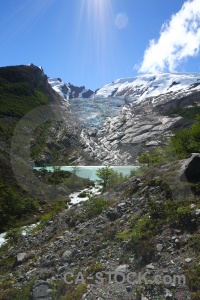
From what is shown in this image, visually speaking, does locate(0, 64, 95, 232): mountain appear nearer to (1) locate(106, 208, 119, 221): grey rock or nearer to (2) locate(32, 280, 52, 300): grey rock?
(1) locate(106, 208, 119, 221): grey rock

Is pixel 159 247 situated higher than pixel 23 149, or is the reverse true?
pixel 23 149

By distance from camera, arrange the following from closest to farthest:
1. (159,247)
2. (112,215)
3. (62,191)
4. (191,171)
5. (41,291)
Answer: (159,247) → (41,291) → (112,215) → (191,171) → (62,191)

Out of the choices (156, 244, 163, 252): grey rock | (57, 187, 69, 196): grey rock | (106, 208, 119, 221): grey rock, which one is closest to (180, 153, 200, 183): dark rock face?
(106, 208, 119, 221): grey rock

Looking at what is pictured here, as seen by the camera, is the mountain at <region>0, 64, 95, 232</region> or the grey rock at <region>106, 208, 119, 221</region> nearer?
the grey rock at <region>106, 208, 119, 221</region>

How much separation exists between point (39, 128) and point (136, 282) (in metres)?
162

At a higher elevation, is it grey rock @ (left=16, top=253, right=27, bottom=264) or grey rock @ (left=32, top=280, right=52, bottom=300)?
grey rock @ (left=32, top=280, right=52, bottom=300)

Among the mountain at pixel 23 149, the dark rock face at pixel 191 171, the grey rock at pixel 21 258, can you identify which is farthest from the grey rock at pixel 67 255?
the mountain at pixel 23 149

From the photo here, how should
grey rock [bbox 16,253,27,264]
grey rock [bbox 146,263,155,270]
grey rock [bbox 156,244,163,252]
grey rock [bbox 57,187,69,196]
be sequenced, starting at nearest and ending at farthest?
1. grey rock [bbox 146,263,155,270]
2. grey rock [bbox 156,244,163,252]
3. grey rock [bbox 16,253,27,264]
4. grey rock [bbox 57,187,69,196]

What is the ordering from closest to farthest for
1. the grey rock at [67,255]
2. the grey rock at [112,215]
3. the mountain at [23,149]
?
the grey rock at [67,255] → the grey rock at [112,215] → the mountain at [23,149]

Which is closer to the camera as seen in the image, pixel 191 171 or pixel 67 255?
pixel 67 255

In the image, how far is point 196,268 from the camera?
10883mm

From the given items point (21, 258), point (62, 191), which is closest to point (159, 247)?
point (21, 258)

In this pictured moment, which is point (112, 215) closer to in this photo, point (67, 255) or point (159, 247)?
point (67, 255)

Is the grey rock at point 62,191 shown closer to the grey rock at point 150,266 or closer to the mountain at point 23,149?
the mountain at point 23,149
